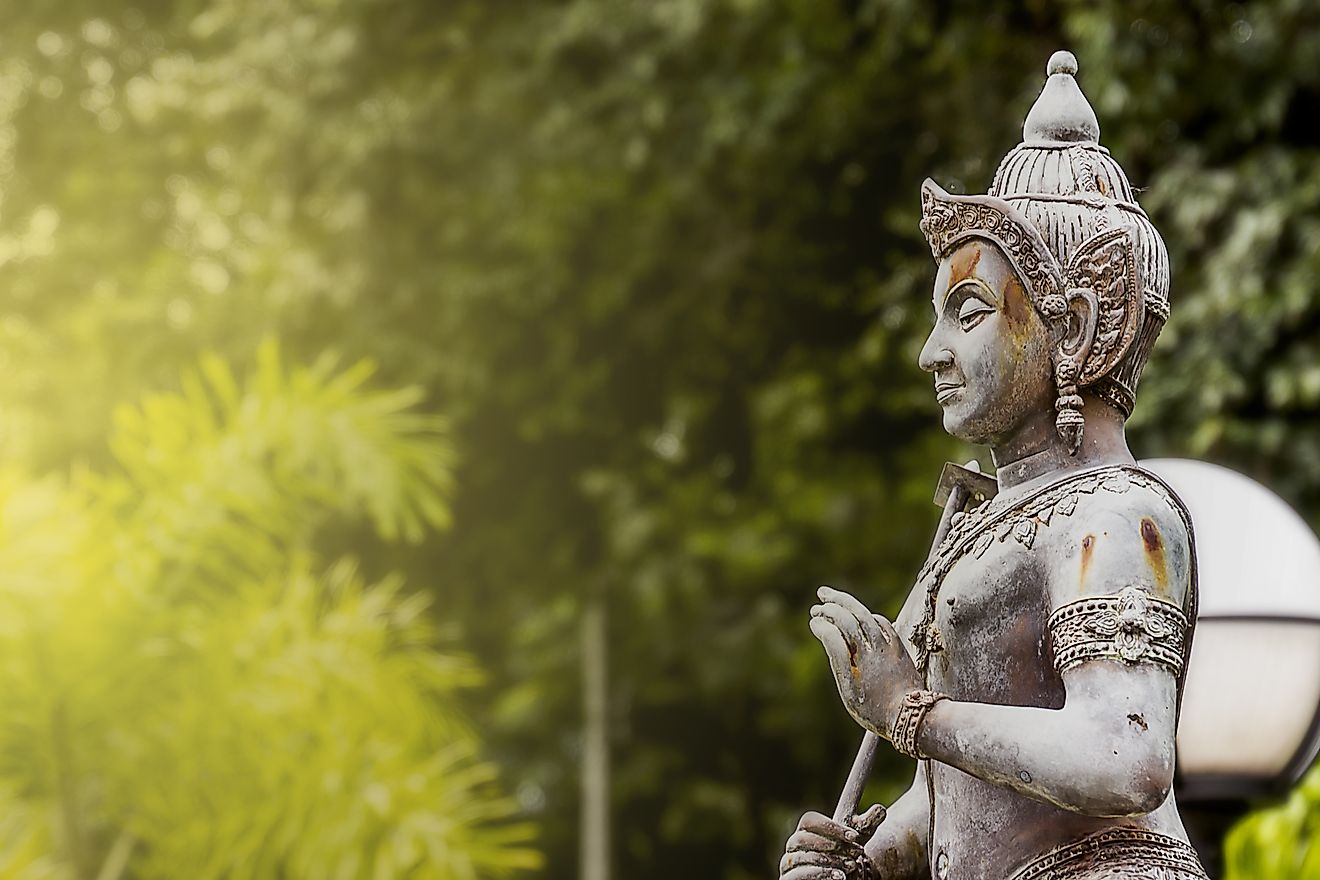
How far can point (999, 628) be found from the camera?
2.15m

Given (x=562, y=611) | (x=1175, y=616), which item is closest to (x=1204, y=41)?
(x=562, y=611)

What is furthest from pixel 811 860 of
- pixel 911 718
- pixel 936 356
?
pixel 936 356

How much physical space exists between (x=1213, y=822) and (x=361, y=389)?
27.4 feet

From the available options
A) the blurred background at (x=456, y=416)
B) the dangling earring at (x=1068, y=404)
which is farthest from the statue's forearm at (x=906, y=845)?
the blurred background at (x=456, y=416)

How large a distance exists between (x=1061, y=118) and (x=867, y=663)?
0.75 meters

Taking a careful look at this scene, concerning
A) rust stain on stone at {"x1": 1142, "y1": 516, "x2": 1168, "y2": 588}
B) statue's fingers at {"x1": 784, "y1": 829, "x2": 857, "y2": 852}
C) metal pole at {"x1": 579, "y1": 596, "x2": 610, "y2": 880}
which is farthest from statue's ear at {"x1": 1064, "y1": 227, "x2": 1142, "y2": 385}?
metal pole at {"x1": 579, "y1": 596, "x2": 610, "y2": 880}

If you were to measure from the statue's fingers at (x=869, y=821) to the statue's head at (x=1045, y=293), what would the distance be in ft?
1.70

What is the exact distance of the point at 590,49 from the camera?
439 inches

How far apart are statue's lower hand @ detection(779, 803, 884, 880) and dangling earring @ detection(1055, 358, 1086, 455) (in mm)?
565

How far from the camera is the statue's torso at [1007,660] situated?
2.11m

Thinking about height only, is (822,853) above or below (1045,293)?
below

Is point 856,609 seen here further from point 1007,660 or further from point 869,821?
point 869,821

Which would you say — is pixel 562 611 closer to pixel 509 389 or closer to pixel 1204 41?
pixel 509 389

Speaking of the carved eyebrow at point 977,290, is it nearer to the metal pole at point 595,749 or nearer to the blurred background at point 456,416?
the blurred background at point 456,416
